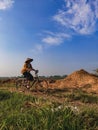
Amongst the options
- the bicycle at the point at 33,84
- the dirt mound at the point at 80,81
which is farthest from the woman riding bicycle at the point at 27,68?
the dirt mound at the point at 80,81

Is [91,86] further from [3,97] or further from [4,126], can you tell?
[4,126]

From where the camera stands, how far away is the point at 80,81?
26.9 m

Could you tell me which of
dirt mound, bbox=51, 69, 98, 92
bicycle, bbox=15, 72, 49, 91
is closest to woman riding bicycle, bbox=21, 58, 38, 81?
bicycle, bbox=15, 72, 49, 91

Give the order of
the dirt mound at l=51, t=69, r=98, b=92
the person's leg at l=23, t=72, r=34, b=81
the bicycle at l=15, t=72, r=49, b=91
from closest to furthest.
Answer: the person's leg at l=23, t=72, r=34, b=81, the bicycle at l=15, t=72, r=49, b=91, the dirt mound at l=51, t=69, r=98, b=92

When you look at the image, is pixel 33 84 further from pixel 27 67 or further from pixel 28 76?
pixel 27 67

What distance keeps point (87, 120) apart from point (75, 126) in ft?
2.09

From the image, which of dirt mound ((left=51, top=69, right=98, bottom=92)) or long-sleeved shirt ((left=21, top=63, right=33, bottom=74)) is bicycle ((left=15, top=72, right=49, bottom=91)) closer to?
long-sleeved shirt ((left=21, top=63, right=33, bottom=74))

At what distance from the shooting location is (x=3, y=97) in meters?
14.9

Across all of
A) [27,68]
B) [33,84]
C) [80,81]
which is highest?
[27,68]

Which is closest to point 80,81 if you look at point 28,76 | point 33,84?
point 33,84

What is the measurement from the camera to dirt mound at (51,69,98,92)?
81.5 ft

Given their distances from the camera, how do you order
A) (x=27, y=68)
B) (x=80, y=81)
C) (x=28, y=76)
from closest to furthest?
1. (x=27, y=68)
2. (x=28, y=76)
3. (x=80, y=81)

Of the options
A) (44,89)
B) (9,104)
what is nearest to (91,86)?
(44,89)

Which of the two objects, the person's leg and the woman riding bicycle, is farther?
the person's leg
